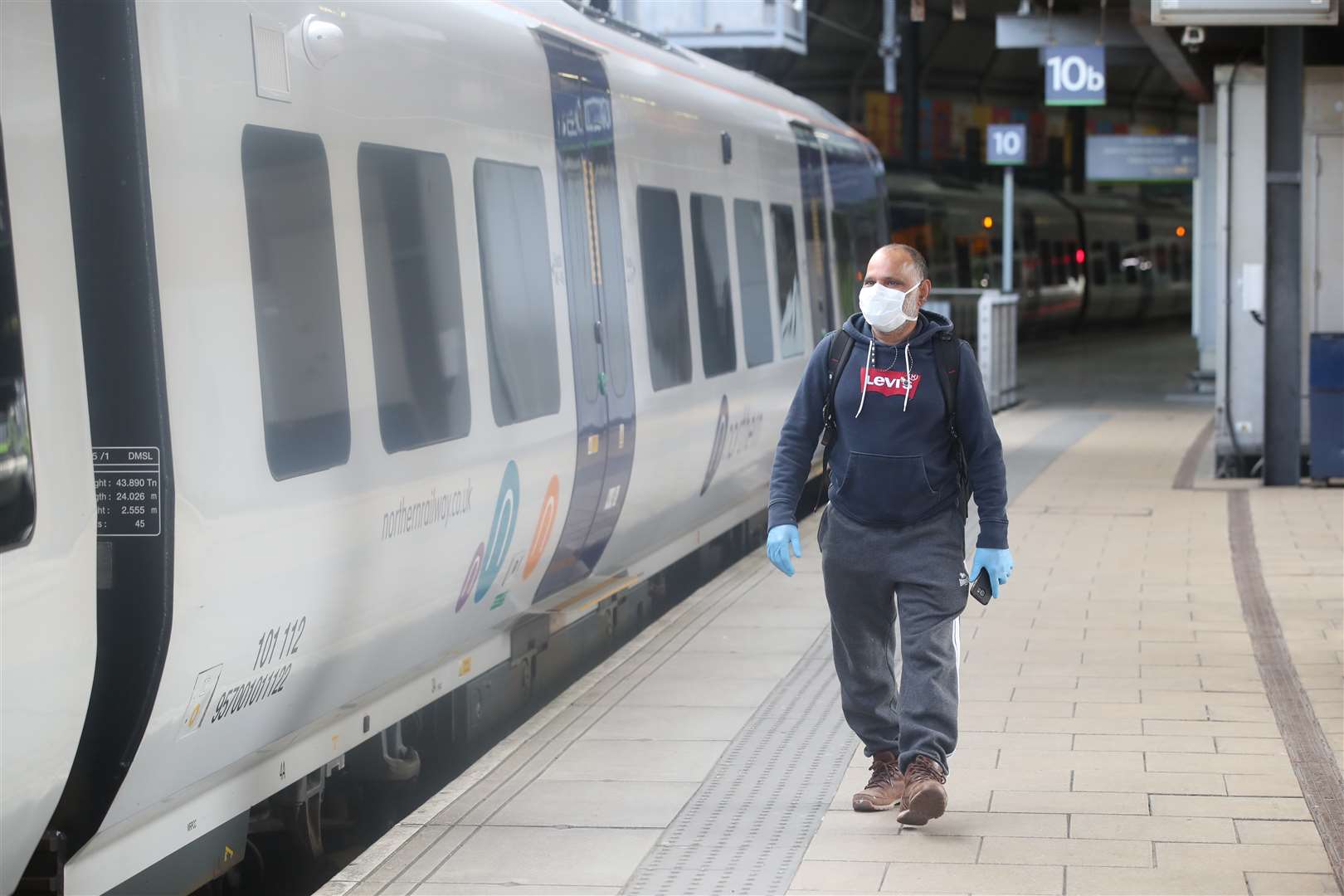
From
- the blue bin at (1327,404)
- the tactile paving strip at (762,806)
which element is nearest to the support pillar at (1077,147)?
the blue bin at (1327,404)

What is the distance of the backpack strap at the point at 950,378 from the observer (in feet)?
15.9

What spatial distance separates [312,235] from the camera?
181 inches

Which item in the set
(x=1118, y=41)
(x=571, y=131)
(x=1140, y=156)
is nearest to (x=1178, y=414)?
(x=1140, y=156)

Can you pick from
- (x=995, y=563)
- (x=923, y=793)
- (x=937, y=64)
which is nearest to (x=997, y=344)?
(x=995, y=563)

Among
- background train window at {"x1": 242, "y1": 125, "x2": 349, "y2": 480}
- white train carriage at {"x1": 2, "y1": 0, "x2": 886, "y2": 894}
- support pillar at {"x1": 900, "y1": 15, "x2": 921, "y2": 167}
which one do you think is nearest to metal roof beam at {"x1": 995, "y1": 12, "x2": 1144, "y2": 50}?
white train carriage at {"x1": 2, "y1": 0, "x2": 886, "y2": 894}

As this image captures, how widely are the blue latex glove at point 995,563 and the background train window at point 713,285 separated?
13.0 ft

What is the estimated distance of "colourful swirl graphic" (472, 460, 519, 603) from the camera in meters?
5.86

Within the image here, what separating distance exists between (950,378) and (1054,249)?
108 ft

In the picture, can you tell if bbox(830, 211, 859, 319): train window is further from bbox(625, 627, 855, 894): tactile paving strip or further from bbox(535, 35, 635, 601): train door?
bbox(625, 627, 855, 894): tactile paving strip

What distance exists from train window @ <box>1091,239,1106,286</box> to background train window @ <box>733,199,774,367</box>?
2964 cm

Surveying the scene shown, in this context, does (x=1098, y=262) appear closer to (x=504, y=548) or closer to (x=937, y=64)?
(x=937, y=64)

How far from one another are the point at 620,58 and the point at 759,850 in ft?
13.2

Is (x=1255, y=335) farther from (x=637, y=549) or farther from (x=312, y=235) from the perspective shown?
(x=312, y=235)

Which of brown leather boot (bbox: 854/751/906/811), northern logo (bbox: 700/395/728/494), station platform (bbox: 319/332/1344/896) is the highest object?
northern logo (bbox: 700/395/728/494)
